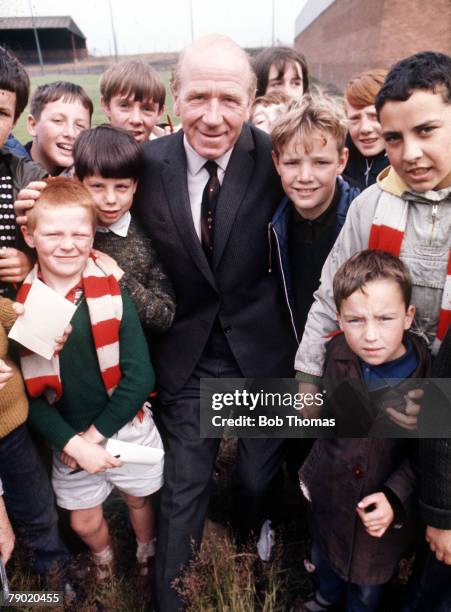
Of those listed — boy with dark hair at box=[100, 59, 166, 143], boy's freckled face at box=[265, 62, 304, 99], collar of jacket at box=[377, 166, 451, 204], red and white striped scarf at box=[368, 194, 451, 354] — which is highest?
boy's freckled face at box=[265, 62, 304, 99]

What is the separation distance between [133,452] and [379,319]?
1.29 m

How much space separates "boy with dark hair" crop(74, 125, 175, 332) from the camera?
7.61 feet

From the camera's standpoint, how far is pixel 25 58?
2584 centimetres

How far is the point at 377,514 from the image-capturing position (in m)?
1.88

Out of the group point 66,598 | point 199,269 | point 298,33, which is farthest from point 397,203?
point 298,33

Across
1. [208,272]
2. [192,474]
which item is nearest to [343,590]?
[192,474]

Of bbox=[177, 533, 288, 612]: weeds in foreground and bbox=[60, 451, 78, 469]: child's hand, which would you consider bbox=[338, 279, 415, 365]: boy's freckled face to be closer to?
bbox=[177, 533, 288, 612]: weeds in foreground

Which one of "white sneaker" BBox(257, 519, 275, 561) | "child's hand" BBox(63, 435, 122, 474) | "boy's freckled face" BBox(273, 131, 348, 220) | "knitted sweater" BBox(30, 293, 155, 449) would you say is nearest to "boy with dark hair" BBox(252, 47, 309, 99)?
"boy's freckled face" BBox(273, 131, 348, 220)

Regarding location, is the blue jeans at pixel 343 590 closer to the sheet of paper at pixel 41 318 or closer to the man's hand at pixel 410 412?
the man's hand at pixel 410 412

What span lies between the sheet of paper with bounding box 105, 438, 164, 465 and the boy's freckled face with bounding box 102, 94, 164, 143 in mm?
1931

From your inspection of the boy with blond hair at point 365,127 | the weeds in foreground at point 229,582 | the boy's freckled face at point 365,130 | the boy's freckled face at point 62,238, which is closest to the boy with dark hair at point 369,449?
the weeds in foreground at point 229,582

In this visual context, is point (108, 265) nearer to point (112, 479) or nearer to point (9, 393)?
point (9, 393)

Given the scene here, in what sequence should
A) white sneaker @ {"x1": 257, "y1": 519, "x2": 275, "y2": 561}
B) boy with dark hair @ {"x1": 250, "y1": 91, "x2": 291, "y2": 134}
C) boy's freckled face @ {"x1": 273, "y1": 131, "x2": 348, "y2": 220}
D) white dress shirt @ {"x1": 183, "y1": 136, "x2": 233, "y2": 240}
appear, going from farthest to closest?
boy with dark hair @ {"x1": 250, "y1": 91, "x2": 291, "y2": 134} → white sneaker @ {"x1": 257, "y1": 519, "x2": 275, "y2": 561} → white dress shirt @ {"x1": 183, "y1": 136, "x2": 233, "y2": 240} → boy's freckled face @ {"x1": 273, "y1": 131, "x2": 348, "y2": 220}

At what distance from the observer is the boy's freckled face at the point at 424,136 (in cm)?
179
